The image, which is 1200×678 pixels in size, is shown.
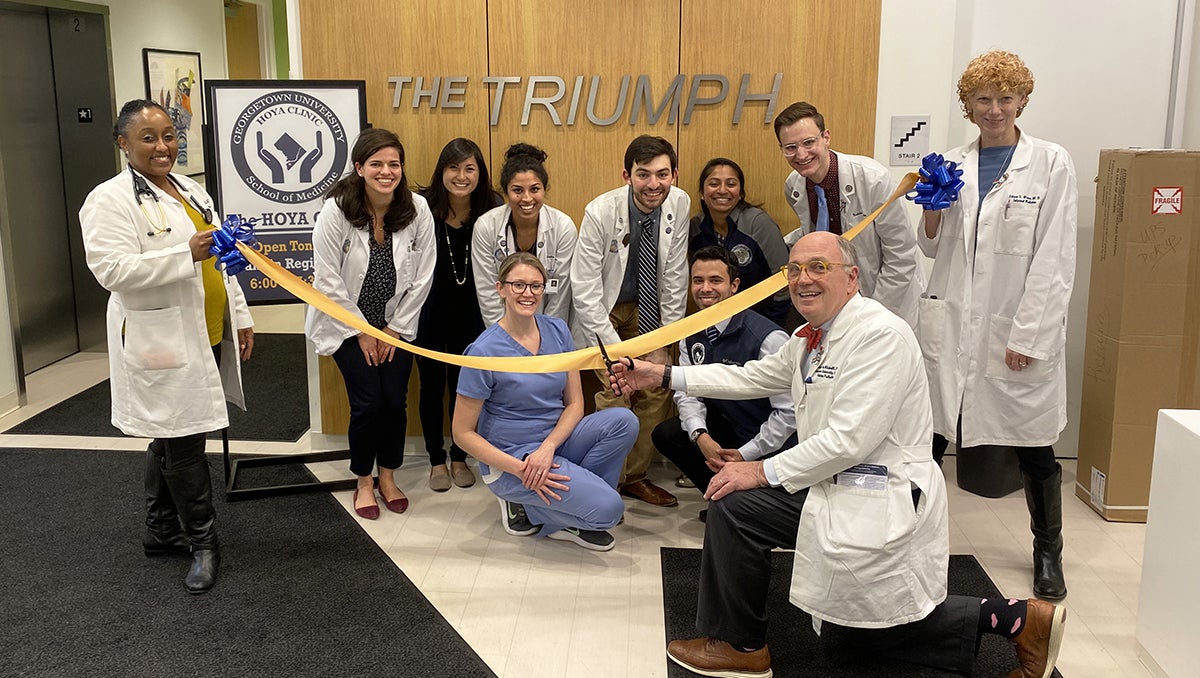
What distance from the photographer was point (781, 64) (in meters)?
4.41

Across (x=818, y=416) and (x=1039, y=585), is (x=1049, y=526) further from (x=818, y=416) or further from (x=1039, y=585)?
(x=818, y=416)

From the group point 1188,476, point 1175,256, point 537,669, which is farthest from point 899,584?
point 1175,256

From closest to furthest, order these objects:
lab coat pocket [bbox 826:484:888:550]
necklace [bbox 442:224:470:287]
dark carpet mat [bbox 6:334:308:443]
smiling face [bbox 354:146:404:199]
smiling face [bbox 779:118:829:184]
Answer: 1. lab coat pocket [bbox 826:484:888:550]
2. smiling face [bbox 779:118:829:184]
3. smiling face [bbox 354:146:404:199]
4. necklace [bbox 442:224:470:287]
5. dark carpet mat [bbox 6:334:308:443]

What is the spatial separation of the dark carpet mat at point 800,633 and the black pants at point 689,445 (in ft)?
0.99

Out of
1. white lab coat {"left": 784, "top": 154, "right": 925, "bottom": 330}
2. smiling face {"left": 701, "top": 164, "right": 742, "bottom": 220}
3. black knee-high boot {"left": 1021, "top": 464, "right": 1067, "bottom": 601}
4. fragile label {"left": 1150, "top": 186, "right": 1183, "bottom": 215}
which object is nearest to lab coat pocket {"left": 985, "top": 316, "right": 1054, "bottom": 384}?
black knee-high boot {"left": 1021, "top": 464, "right": 1067, "bottom": 601}

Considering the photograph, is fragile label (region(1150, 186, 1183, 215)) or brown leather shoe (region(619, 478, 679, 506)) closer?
fragile label (region(1150, 186, 1183, 215))

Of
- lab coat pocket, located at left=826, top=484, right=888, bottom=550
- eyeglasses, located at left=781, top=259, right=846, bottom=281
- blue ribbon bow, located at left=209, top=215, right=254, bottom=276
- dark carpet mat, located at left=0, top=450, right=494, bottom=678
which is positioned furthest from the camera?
blue ribbon bow, located at left=209, top=215, right=254, bottom=276

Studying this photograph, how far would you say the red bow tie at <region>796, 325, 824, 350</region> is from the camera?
2.80m

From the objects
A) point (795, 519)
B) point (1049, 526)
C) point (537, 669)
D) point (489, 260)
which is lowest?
point (537, 669)

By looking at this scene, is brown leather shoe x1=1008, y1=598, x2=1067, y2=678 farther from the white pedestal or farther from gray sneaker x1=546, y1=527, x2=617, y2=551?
gray sneaker x1=546, y1=527, x2=617, y2=551

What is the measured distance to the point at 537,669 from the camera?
294cm

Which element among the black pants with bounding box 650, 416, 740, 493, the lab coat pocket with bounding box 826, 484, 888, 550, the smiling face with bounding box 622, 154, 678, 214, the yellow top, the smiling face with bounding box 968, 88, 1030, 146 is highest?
the smiling face with bounding box 968, 88, 1030, 146

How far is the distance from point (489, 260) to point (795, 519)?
1.88m

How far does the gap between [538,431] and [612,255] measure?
2.84 feet
